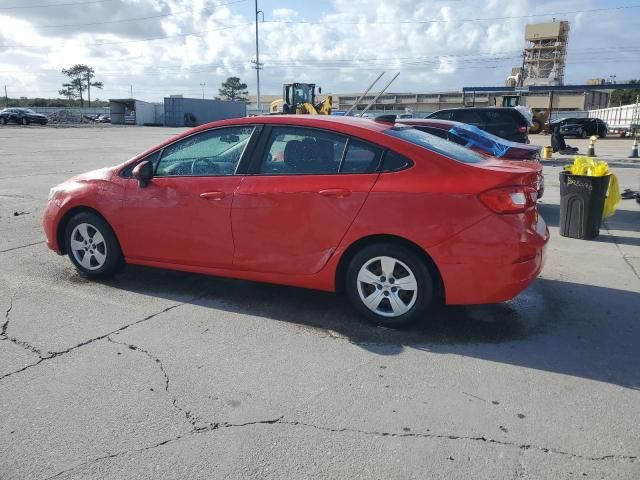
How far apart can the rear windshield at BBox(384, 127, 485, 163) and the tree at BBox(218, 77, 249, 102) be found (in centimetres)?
11705

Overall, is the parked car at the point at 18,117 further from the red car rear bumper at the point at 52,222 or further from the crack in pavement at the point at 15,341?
the crack in pavement at the point at 15,341

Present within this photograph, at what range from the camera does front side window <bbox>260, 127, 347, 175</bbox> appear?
4285 millimetres

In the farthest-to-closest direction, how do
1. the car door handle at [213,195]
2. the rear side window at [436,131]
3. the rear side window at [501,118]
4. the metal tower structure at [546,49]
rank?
the metal tower structure at [546,49], the rear side window at [501,118], the rear side window at [436,131], the car door handle at [213,195]

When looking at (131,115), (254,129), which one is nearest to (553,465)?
(254,129)

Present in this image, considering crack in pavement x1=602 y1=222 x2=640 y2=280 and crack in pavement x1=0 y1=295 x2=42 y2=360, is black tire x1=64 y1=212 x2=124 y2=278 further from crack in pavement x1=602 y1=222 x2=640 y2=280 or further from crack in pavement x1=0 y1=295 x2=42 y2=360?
crack in pavement x1=602 y1=222 x2=640 y2=280

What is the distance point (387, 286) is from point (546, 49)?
120 m

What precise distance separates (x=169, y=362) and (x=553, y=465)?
2.44m

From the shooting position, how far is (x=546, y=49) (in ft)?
357

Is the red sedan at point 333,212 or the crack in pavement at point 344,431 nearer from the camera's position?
the crack in pavement at point 344,431

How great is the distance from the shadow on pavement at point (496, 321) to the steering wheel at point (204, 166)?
1.14 meters

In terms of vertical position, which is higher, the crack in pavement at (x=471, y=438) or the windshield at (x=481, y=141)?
the windshield at (x=481, y=141)

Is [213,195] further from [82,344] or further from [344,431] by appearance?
[344,431]

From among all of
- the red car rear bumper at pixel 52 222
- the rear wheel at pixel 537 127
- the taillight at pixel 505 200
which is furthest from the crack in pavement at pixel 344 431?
the rear wheel at pixel 537 127

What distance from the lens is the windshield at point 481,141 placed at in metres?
8.51
